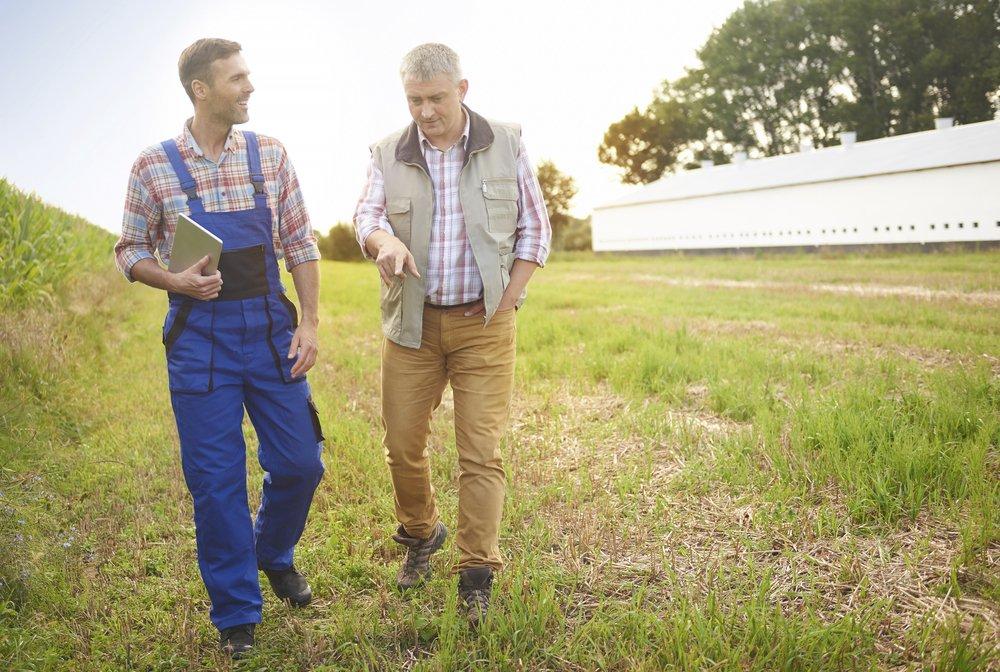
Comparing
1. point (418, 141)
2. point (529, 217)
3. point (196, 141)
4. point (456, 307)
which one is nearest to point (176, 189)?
point (196, 141)

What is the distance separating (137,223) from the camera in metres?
3.48

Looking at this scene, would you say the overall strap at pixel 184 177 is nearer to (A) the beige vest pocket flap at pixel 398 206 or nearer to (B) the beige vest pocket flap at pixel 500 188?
(A) the beige vest pocket flap at pixel 398 206

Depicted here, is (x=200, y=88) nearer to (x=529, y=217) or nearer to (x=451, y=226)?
(x=451, y=226)

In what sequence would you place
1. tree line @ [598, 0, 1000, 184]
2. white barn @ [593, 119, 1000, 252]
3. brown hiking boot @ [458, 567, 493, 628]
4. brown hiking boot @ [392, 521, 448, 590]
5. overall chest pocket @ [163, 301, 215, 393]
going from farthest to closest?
tree line @ [598, 0, 1000, 184], white barn @ [593, 119, 1000, 252], brown hiking boot @ [392, 521, 448, 590], brown hiking boot @ [458, 567, 493, 628], overall chest pocket @ [163, 301, 215, 393]

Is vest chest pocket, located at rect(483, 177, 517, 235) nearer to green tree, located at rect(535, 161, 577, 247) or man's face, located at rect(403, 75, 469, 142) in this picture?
man's face, located at rect(403, 75, 469, 142)

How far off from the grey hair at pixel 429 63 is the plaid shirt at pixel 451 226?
313 millimetres

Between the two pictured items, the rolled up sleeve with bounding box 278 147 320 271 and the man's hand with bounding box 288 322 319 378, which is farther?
the rolled up sleeve with bounding box 278 147 320 271

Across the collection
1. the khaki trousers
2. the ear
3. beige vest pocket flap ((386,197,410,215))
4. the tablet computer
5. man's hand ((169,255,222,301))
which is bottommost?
the khaki trousers

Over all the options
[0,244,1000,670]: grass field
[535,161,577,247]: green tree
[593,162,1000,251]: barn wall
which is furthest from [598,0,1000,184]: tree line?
[0,244,1000,670]: grass field

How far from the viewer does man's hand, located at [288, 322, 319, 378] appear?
3.57 m

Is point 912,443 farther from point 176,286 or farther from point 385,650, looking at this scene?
point 176,286

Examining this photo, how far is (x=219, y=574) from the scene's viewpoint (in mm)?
3389

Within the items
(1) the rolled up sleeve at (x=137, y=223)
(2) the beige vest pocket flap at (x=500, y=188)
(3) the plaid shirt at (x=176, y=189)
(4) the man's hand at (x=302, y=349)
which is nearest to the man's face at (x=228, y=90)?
(3) the plaid shirt at (x=176, y=189)

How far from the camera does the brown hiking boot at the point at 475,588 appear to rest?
347cm
